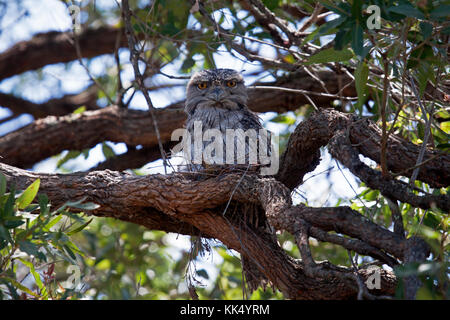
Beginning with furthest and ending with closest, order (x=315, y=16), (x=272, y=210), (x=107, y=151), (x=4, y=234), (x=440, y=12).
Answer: (x=107, y=151) < (x=315, y=16) < (x=272, y=210) < (x=4, y=234) < (x=440, y=12)

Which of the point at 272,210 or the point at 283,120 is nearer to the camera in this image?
the point at 272,210

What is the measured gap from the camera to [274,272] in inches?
105

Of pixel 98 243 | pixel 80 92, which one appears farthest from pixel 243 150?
pixel 80 92

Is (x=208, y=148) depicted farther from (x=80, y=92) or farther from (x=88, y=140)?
(x=80, y=92)

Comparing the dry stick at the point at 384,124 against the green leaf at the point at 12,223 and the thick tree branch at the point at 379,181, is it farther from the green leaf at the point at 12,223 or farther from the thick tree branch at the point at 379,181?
the green leaf at the point at 12,223

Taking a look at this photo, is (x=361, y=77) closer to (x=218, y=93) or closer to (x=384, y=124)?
(x=384, y=124)

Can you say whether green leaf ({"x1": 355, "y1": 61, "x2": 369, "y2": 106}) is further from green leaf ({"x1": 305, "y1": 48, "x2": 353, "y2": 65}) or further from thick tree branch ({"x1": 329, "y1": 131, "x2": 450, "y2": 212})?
thick tree branch ({"x1": 329, "y1": 131, "x2": 450, "y2": 212})

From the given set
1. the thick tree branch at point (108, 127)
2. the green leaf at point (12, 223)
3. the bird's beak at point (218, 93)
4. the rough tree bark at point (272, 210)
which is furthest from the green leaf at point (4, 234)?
the thick tree branch at point (108, 127)

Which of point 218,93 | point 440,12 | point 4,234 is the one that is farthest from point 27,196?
point 218,93

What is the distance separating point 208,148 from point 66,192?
3.39 ft

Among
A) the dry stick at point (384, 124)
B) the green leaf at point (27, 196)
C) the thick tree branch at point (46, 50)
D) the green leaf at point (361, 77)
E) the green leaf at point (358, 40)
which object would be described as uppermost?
the thick tree branch at point (46, 50)

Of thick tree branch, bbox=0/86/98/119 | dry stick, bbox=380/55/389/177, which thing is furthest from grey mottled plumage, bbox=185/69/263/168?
thick tree branch, bbox=0/86/98/119

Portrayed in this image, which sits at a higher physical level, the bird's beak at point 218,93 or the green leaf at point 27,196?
the bird's beak at point 218,93

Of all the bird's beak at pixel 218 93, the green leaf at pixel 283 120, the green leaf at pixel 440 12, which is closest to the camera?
the green leaf at pixel 440 12
